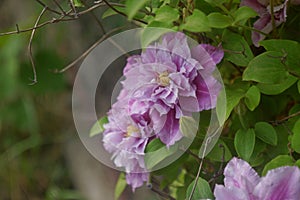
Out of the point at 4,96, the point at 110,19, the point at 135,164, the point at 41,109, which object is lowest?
the point at 41,109

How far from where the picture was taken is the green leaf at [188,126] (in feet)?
1.40

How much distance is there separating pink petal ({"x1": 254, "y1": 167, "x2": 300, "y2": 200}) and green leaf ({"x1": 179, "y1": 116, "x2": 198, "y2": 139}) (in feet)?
0.28

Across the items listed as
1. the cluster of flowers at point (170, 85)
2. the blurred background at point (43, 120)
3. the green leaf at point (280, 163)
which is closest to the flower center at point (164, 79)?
the cluster of flowers at point (170, 85)

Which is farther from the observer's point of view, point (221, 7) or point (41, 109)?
point (41, 109)

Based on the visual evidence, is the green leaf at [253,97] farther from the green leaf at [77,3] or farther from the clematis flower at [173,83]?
the green leaf at [77,3]

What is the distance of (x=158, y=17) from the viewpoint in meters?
0.41

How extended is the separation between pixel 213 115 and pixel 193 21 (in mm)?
103

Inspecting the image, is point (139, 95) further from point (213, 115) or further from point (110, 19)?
point (110, 19)

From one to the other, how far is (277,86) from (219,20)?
0.24 ft

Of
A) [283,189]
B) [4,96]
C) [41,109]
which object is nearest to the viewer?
[283,189]

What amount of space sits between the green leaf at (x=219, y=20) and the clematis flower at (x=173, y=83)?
25 mm

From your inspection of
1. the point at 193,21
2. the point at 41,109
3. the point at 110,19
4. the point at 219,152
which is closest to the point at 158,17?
the point at 193,21

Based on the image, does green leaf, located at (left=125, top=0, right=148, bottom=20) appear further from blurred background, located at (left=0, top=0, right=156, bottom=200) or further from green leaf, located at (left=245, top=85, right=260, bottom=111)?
blurred background, located at (left=0, top=0, right=156, bottom=200)

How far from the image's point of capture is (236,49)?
1.44 ft
